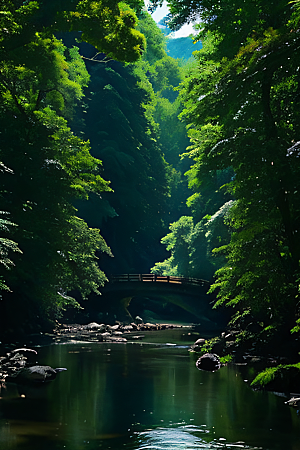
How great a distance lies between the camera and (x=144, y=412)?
10.9 meters

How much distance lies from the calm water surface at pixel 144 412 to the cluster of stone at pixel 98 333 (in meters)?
8.07

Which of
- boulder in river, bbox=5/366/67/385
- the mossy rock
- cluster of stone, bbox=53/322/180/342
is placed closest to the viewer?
the mossy rock

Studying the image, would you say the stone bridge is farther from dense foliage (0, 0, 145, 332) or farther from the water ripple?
the water ripple

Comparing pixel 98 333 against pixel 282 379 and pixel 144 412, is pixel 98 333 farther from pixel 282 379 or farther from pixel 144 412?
pixel 144 412

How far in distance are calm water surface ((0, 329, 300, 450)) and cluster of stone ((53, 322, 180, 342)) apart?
26.5 ft

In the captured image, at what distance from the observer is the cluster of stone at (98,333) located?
82.6ft

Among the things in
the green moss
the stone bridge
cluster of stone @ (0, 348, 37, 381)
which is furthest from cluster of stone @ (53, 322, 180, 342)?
the green moss

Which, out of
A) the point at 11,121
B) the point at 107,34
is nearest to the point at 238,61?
the point at 107,34

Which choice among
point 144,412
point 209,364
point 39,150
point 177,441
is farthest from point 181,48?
point 177,441

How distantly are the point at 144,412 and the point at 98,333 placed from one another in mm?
17925

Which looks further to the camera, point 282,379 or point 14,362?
point 14,362

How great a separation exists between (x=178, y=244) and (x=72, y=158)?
18.7 meters

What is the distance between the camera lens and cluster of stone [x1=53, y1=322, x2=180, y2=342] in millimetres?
25172

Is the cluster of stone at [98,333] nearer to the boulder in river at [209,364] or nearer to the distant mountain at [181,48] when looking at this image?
the boulder in river at [209,364]
